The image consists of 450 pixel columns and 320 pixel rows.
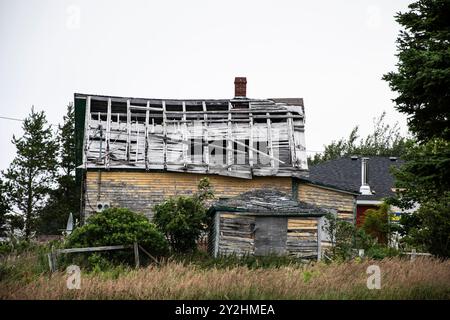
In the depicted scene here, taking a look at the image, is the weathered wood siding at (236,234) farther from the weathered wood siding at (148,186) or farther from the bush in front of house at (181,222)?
the weathered wood siding at (148,186)

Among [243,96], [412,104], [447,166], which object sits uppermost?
[243,96]

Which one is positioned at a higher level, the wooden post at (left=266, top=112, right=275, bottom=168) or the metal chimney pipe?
the wooden post at (left=266, top=112, right=275, bottom=168)

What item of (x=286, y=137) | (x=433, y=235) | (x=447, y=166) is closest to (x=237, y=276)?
(x=447, y=166)

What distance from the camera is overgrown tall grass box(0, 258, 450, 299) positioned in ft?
34.6

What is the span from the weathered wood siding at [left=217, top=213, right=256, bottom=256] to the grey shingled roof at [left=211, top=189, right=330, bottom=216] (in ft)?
Result: 1.40

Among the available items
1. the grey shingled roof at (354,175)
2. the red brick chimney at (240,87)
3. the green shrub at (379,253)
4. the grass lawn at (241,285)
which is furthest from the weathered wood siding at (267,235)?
the grey shingled roof at (354,175)

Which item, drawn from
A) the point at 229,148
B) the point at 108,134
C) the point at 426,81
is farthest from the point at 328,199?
the point at 426,81

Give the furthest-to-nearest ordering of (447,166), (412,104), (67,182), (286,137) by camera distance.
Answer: (67,182)
(286,137)
(412,104)
(447,166)

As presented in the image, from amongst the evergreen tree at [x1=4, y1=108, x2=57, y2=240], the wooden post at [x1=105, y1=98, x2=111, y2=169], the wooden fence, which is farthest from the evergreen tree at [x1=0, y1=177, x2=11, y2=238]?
the wooden fence

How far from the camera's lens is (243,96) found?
30406 millimetres

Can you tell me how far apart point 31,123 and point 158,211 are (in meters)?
27.6

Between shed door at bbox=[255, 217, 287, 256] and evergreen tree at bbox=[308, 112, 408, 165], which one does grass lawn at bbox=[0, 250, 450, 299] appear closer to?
shed door at bbox=[255, 217, 287, 256]

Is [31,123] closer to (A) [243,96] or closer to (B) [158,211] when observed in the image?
(A) [243,96]

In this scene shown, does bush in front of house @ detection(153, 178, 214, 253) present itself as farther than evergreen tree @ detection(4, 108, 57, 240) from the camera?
No
